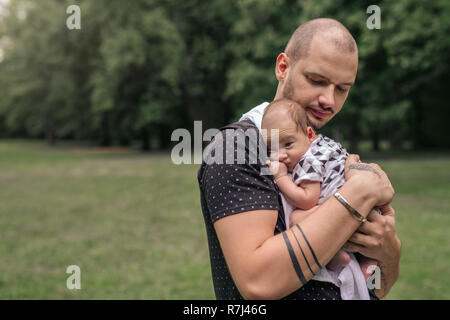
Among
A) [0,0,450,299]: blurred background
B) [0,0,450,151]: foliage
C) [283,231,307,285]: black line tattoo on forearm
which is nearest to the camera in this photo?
[283,231,307,285]: black line tattoo on forearm

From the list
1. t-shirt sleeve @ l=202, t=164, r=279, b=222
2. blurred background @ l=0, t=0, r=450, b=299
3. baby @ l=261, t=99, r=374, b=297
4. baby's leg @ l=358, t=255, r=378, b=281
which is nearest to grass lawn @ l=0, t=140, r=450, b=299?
blurred background @ l=0, t=0, r=450, b=299

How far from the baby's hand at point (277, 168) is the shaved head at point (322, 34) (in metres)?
0.43

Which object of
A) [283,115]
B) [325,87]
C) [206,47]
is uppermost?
[206,47]

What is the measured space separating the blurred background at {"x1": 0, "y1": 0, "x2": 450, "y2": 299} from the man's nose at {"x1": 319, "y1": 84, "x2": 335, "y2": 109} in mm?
4362

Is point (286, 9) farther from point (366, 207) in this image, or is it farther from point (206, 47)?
point (366, 207)

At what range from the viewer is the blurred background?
22.6 ft

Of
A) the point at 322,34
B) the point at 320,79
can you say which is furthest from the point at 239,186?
the point at 322,34

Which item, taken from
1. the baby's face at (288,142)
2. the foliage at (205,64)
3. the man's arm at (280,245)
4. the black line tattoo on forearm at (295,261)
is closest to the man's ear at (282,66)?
the baby's face at (288,142)

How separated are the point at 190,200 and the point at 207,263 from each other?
17.9ft

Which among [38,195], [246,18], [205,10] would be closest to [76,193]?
[38,195]

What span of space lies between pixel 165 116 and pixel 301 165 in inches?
1118

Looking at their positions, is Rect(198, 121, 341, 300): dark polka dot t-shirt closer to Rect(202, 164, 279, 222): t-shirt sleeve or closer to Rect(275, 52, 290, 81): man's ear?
Rect(202, 164, 279, 222): t-shirt sleeve

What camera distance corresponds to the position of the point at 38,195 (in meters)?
13.5

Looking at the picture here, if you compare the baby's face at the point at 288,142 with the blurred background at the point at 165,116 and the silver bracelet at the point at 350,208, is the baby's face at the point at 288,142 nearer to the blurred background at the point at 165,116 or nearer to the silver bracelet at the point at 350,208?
the silver bracelet at the point at 350,208
